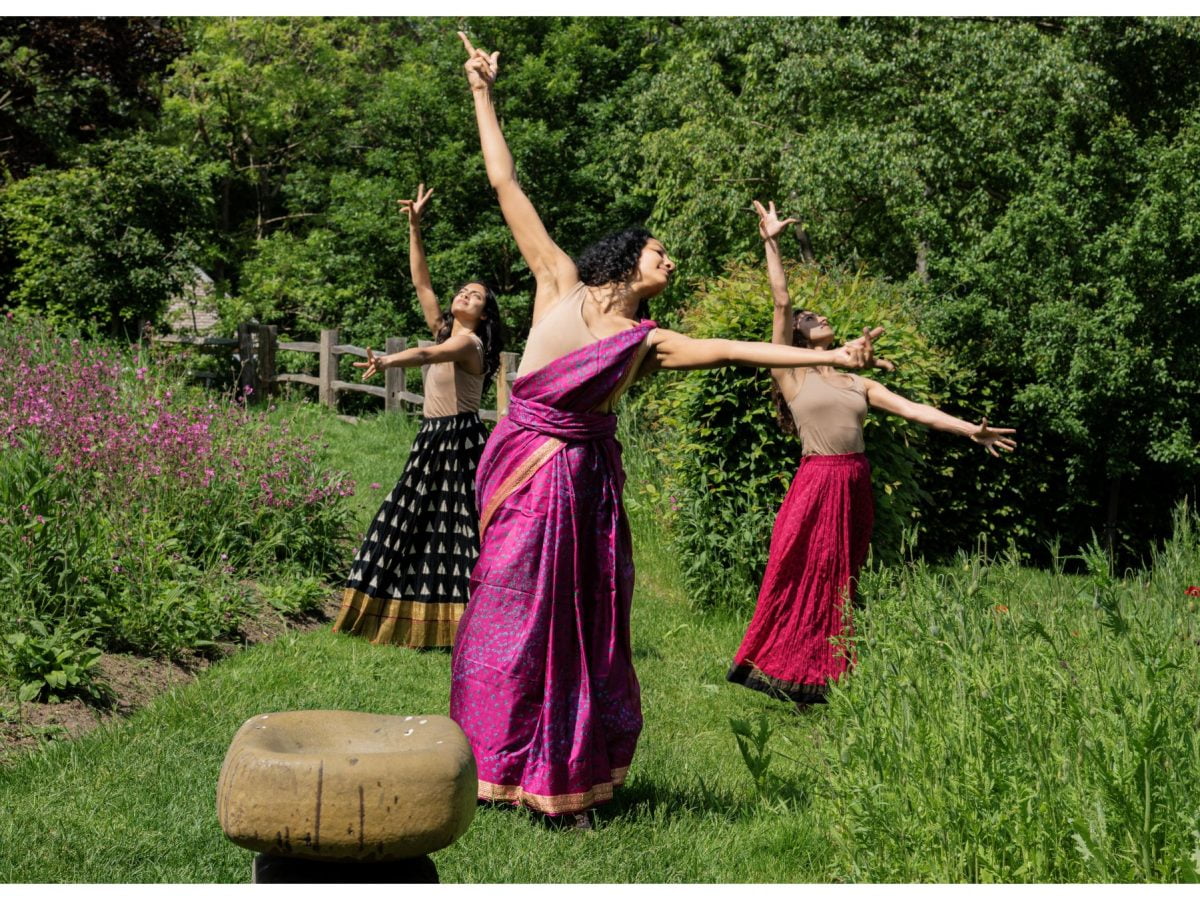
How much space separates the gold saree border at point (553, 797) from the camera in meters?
4.42

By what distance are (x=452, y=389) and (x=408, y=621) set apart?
4.10 ft

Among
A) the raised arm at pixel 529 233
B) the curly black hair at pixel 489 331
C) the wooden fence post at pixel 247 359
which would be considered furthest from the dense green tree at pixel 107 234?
the raised arm at pixel 529 233

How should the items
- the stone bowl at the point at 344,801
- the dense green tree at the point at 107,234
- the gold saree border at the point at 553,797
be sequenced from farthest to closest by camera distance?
1. the dense green tree at the point at 107,234
2. the gold saree border at the point at 553,797
3. the stone bowl at the point at 344,801

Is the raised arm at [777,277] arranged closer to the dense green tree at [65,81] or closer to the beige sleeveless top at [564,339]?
the beige sleeveless top at [564,339]

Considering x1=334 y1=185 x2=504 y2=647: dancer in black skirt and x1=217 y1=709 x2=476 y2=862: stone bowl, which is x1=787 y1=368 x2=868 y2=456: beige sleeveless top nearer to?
x1=334 y1=185 x2=504 y2=647: dancer in black skirt

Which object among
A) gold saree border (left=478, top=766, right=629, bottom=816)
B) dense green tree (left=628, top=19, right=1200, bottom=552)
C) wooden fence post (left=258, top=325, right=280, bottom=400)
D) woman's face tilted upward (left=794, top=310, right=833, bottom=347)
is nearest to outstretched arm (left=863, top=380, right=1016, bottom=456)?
woman's face tilted upward (left=794, top=310, right=833, bottom=347)

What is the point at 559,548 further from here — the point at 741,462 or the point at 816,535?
the point at 741,462

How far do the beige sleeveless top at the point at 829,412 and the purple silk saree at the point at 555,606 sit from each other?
1883 mm

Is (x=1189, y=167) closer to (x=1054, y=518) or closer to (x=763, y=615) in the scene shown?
(x=1054, y=518)

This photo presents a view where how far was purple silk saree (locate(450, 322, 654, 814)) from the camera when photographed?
4.47 m

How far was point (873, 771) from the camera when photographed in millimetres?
3762

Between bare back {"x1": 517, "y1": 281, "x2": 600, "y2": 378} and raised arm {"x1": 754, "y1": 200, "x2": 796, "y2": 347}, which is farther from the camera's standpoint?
raised arm {"x1": 754, "y1": 200, "x2": 796, "y2": 347}

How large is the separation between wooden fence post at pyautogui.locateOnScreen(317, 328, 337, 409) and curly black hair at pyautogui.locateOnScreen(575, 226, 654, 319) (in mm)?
13790

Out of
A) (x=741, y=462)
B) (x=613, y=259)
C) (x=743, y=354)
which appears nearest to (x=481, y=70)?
(x=613, y=259)
